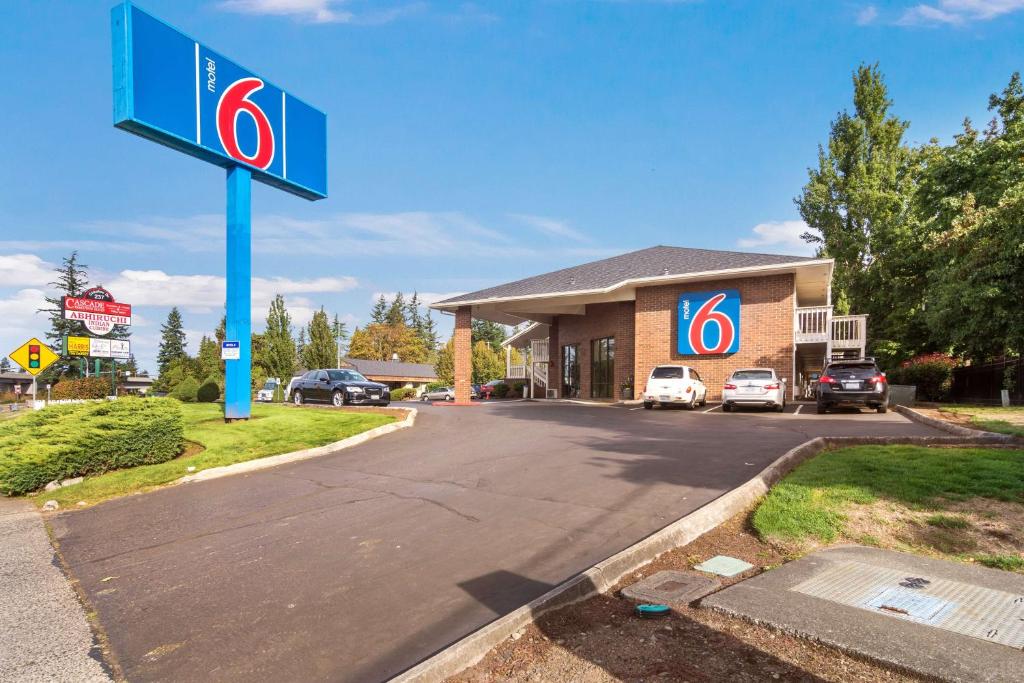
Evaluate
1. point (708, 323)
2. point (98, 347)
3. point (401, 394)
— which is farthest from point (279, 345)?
point (708, 323)

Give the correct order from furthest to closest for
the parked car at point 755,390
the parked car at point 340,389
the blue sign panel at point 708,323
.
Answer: the parked car at point 340,389 → the blue sign panel at point 708,323 → the parked car at point 755,390

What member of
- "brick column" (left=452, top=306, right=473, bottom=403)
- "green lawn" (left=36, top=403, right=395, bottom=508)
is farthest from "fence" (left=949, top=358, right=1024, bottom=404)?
"green lawn" (left=36, top=403, right=395, bottom=508)

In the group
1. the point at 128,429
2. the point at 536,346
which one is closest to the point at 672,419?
the point at 128,429

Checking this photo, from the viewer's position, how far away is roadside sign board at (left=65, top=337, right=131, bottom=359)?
24.7 meters

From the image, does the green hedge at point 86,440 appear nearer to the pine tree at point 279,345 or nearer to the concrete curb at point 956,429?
the concrete curb at point 956,429

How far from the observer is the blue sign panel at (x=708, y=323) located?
22141 millimetres

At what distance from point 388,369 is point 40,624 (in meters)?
64.9

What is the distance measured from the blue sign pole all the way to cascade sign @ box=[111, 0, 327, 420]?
1.0 inches

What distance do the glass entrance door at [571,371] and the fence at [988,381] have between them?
15.6m

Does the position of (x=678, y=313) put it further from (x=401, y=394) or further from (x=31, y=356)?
(x=401, y=394)

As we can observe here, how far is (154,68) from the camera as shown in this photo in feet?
45.5

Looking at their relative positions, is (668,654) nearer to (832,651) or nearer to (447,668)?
(832,651)

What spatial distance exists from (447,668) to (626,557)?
74.5 inches

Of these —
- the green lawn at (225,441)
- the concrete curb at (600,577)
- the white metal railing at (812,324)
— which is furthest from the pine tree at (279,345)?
the concrete curb at (600,577)
